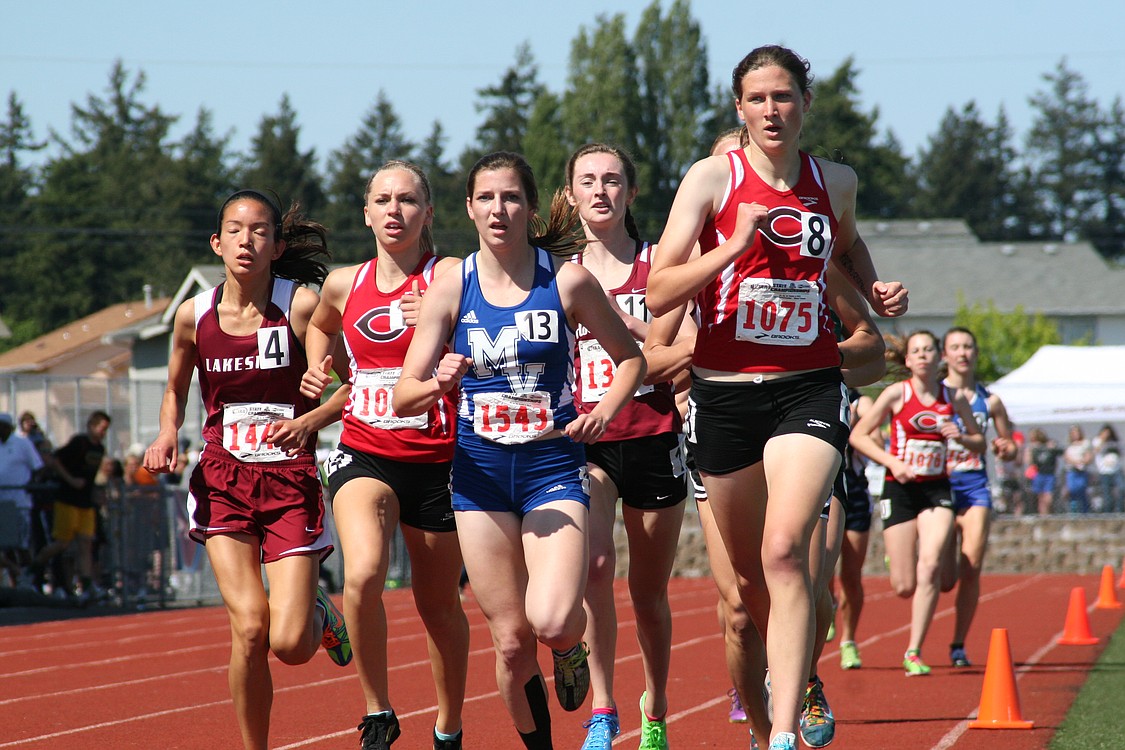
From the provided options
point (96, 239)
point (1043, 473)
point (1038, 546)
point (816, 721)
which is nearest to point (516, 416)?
point (816, 721)

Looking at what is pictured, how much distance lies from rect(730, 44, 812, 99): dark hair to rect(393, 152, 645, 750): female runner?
0.85 meters

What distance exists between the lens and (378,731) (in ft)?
19.4

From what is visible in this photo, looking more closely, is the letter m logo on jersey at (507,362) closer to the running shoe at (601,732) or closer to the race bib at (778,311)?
the race bib at (778,311)

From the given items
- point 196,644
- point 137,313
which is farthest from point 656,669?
point 137,313

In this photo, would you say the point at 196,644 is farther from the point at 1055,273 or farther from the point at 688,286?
the point at 1055,273

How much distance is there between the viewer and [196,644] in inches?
537

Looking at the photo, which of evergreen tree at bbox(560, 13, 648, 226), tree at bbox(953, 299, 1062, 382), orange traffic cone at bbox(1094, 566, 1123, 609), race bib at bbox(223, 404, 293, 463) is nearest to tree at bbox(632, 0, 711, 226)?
evergreen tree at bbox(560, 13, 648, 226)

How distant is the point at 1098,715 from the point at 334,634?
4294 mm

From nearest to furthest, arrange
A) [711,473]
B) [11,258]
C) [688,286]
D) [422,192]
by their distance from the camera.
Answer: [688,286]
[711,473]
[422,192]
[11,258]

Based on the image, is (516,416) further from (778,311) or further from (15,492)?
(15,492)

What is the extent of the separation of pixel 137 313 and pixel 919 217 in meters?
56.2

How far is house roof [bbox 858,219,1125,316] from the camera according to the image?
64.7 meters

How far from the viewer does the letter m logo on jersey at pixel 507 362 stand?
203 inches

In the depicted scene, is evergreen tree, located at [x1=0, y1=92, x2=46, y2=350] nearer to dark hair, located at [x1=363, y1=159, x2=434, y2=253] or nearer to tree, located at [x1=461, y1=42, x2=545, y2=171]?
tree, located at [x1=461, y1=42, x2=545, y2=171]
